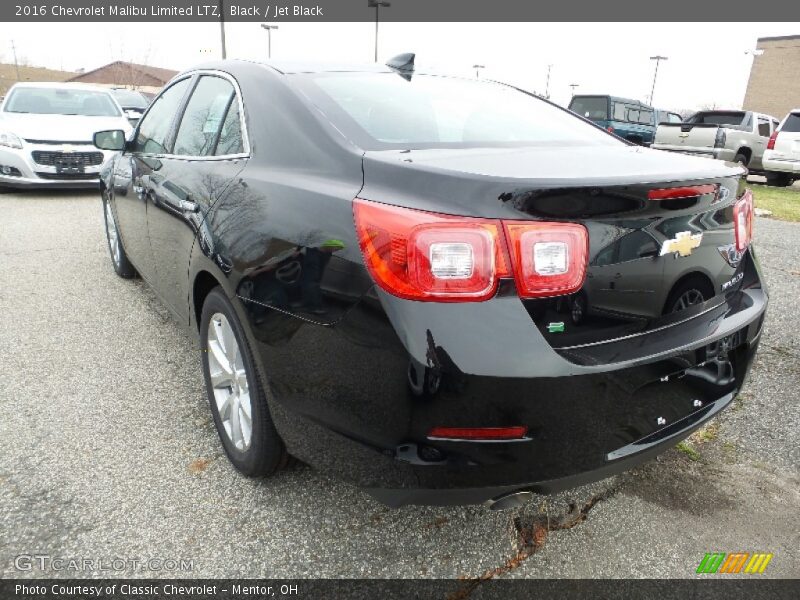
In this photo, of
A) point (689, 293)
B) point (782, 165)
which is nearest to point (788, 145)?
point (782, 165)

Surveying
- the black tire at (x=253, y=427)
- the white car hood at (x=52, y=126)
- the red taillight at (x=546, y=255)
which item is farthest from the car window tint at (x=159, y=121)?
the white car hood at (x=52, y=126)

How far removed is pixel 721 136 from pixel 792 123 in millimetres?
1360

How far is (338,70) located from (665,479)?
2127mm

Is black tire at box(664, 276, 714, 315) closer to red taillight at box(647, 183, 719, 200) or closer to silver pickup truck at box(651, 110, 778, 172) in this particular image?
red taillight at box(647, 183, 719, 200)

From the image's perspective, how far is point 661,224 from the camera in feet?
5.27

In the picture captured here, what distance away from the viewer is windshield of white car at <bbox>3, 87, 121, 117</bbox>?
354 inches

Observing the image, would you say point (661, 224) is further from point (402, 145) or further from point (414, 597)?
point (414, 597)

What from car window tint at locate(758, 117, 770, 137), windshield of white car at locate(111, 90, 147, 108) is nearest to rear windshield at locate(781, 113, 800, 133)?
car window tint at locate(758, 117, 770, 137)

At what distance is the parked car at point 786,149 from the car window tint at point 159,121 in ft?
42.9

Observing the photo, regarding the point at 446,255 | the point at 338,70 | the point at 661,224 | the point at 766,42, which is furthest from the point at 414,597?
the point at 766,42

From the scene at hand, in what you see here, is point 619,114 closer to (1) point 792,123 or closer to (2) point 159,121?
(1) point 792,123

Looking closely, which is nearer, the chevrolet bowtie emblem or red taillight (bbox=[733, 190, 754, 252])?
the chevrolet bowtie emblem

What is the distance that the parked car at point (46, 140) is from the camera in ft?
26.7

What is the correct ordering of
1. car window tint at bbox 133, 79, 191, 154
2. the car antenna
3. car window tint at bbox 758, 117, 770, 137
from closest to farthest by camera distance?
the car antenna
car window tint at bbox 133, 79, 191, 154
car window tint at bbox 758, 117, 770, 137
